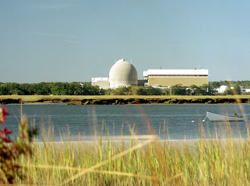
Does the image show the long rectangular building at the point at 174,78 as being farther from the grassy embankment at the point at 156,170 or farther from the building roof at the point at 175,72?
the grassy embankment at the point at 156,170

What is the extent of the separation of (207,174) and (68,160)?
1.59 meters

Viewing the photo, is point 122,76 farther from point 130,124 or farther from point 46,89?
point 130,124

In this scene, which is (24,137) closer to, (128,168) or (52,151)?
(128,168)

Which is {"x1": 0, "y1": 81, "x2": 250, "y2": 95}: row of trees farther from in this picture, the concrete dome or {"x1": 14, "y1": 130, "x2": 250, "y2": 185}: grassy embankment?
{"x1": 14, "y1": 130, "x2": 250, "y2": 185}: grassy embankment

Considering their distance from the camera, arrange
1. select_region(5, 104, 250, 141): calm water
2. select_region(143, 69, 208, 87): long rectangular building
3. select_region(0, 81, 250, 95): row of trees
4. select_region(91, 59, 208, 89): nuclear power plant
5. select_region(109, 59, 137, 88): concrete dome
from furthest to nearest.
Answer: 1. select_region(143, 69, 208, 87): long rectangular building
2. select_region(91, 59, 208, 89): nuclear power plant
3. select_region(109, 59, 137, 88): concrete dome
4. select_region(0, 81, 250, 95): row of trees
5. select_region(5, 104, 250, 141): calm water

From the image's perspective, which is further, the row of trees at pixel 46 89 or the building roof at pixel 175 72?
the building roof at pixel 175 72

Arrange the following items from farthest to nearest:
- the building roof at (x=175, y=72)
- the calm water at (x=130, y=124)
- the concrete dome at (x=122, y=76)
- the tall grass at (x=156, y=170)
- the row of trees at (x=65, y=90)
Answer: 1. the building roof at (x=175, y=72)
2. the concrete dome at (x=122, y=76)
3. the row of trees at (x=65, y=90)
4. the calm water at (x=130, y=124)
5. the tall grass at (x=156, y=170)

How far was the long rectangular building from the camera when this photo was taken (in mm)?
97688

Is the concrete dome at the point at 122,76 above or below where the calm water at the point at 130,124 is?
above

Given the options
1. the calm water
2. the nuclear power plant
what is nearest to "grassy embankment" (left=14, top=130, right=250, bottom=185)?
the calm water

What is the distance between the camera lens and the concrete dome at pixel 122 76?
3686 inches

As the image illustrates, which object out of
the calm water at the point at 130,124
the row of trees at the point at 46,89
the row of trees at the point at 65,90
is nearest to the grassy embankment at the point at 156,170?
the calm water at the point at 130,124

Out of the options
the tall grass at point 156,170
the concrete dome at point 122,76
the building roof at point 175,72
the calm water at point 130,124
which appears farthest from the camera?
the building roof at point 175,72

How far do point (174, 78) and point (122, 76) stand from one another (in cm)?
1354
